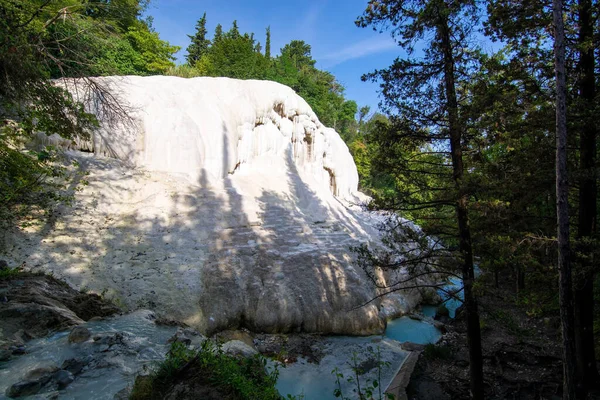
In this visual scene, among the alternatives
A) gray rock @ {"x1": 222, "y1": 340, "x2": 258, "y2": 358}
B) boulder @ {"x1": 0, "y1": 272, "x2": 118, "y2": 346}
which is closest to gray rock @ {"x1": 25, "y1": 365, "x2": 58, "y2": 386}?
boulder @ {"x1": 0, "y1": 272, "x2": 118, "y2": 346}

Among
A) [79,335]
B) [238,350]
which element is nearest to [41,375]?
[79,335]

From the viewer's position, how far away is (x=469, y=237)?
6.75m

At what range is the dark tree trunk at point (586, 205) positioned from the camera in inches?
241

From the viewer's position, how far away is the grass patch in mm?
3830

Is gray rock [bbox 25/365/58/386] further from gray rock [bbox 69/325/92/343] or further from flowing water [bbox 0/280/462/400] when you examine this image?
gray rock [bbox 69/325/92/343]

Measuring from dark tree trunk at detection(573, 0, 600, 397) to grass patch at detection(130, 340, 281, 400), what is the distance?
6.40 meters

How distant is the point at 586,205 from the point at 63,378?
10.7 m

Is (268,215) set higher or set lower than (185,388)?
higher

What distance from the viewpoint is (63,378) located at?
14.2ft

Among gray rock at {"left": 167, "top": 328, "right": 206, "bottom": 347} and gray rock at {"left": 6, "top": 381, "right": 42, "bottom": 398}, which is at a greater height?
gray rock at {"left": 6, "top": 381, "right": 42, "bottom": 398}

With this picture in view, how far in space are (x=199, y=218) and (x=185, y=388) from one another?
10.5 metres

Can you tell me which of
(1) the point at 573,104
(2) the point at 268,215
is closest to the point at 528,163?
(1) the point at 573,104

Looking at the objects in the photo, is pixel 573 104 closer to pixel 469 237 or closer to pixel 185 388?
pixel 469 237

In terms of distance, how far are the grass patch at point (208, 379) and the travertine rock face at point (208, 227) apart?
6335 mm
